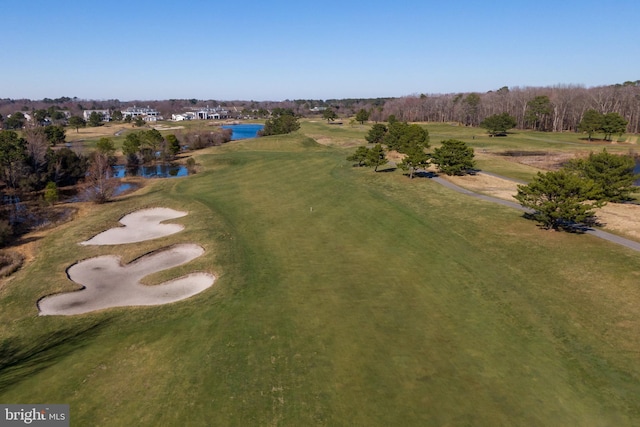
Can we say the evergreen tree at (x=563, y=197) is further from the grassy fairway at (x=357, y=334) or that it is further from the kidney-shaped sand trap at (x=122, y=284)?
the kidney-shaped sand trap at (x=122, y=284)

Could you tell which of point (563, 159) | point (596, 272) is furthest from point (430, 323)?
point (563, 159)

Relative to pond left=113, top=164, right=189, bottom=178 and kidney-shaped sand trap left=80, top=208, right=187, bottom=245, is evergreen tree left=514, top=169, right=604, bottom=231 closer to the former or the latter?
kidney-shaped sand trap left=80, top=208, right=187, bottom=245

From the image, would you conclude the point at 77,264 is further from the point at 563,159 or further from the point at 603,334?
the point at 563,159

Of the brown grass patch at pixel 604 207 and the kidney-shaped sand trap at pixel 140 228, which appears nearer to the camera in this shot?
the brown grass patch at pixel 604 207

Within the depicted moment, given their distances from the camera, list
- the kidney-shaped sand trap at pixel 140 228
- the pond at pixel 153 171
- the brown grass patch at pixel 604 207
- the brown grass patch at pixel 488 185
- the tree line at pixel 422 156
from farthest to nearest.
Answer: the pond at pixel 153 171 → the tree line at pixel 422 156 → the brown grass patch at pixel 488 185 → the kidney-shaped sand trap at pixel 140 228 → the brown grass patch at pixel 604 207

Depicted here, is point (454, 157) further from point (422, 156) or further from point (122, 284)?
point (122, 284)

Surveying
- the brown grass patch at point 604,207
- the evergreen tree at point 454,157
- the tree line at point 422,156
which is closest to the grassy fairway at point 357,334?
the brown grass patch at point 604,207
